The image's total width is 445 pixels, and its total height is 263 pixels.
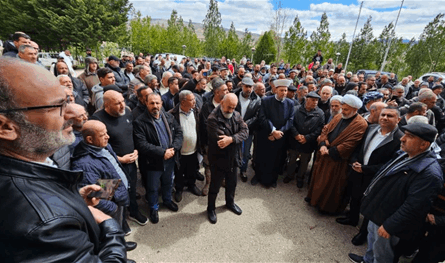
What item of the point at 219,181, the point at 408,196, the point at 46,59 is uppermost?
the point at 408,196

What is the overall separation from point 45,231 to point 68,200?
0.17 metres

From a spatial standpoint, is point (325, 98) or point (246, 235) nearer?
point (246, 235)

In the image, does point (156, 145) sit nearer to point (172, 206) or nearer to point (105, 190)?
point (172, 206)

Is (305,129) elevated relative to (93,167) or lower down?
lower down

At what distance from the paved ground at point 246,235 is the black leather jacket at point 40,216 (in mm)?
2451

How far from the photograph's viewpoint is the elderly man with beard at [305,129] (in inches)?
175

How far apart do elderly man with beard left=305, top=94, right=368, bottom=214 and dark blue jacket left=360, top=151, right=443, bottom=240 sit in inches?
39.8

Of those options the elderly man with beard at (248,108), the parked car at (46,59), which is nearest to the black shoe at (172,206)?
Result: the elderly man with beard at (248,108)

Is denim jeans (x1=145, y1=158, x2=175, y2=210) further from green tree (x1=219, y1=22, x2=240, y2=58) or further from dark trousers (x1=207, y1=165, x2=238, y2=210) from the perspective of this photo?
green tree (x1=219, y1=22, x2=240, y2=58)

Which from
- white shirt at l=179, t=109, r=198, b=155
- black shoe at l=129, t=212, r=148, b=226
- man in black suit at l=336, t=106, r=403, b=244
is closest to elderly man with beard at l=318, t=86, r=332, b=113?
man in black suit at l=336, t=106, r=403, b=244

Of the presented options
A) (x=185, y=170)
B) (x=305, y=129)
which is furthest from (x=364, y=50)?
(x=185, y=170)

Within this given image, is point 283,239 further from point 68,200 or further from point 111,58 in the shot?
point 111,58

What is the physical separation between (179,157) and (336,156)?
8.89 ft

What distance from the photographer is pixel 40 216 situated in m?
0.78
